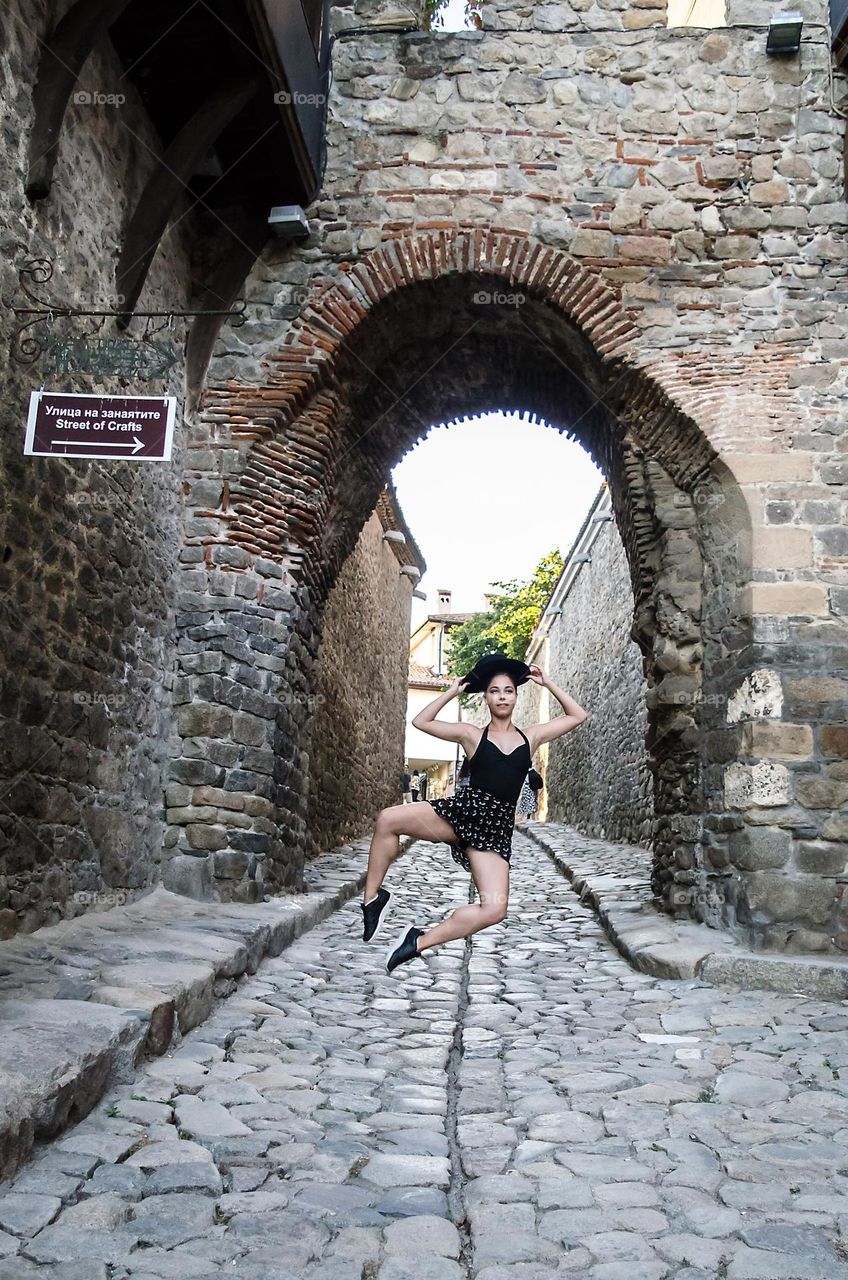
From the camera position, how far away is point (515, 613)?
29.0m

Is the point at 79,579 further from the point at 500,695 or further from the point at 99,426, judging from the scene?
the point at 500,695

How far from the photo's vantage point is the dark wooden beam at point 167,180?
18.9ft

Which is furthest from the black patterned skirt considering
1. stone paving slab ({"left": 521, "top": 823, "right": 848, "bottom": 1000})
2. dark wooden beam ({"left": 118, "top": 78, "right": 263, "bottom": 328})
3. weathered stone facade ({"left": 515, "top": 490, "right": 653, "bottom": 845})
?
weathered stone facade ({"left": 515, "top": 490, "right": 653, "bottom": 845})

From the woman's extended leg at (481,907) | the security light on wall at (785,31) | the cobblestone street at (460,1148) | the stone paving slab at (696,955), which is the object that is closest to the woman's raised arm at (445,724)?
the woman's extended leg at (481,907)

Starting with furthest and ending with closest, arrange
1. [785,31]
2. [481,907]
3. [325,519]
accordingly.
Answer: [325,519]
[785,31]
[481,907]

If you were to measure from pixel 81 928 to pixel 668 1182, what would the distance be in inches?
127

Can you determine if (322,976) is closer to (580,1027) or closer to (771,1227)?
(580,1027)

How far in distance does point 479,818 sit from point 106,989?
1497 mm

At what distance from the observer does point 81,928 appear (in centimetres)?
501

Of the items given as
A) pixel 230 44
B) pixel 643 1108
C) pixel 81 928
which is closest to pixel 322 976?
pixel 81 928

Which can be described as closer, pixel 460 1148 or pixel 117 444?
pixel 460 1148

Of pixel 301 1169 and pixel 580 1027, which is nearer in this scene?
pixel 301 1169

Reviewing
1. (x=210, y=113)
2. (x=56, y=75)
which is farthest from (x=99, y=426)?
(x=210, y=113)

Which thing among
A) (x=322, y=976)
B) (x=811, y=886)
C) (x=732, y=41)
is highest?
(x=732, y=41)
